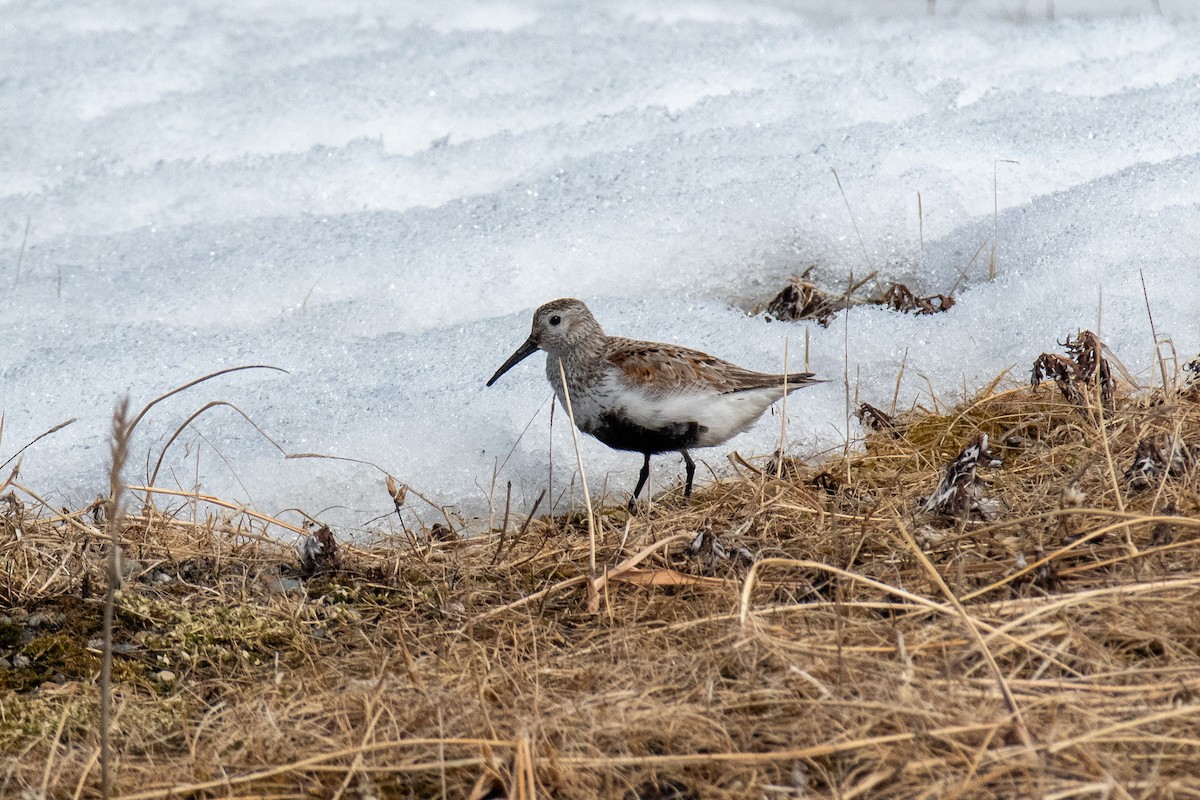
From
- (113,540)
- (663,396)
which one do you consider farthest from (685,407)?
(113,540)

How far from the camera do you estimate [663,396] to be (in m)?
3.98

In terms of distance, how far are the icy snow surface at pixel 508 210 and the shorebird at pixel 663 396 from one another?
24 cm

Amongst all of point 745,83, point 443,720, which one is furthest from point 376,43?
point 443,720

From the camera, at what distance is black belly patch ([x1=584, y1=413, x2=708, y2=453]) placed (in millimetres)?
3941

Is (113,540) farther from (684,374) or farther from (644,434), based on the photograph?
(684,374)

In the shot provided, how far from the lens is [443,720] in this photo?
242 centimetres

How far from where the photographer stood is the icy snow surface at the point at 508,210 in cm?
430

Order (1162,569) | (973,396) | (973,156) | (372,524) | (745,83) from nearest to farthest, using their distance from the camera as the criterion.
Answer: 1. (1162,569)
2. (372,524)
3. (973,396)
4. (973,156)
5. (745,83)

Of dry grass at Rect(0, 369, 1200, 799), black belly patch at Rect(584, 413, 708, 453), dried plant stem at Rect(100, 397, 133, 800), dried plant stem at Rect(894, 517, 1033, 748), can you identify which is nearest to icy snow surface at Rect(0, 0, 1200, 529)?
black belly patch at Rect(584, 413, 708, 453)

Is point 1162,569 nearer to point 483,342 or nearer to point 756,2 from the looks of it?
point 483,342

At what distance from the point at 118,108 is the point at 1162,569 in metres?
5.98

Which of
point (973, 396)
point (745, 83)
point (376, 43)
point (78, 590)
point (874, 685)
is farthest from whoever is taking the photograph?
point (376, 43)

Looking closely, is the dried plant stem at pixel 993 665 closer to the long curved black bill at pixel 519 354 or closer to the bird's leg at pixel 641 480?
the bird's leg at pixel 641 480

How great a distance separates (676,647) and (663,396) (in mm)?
1390
